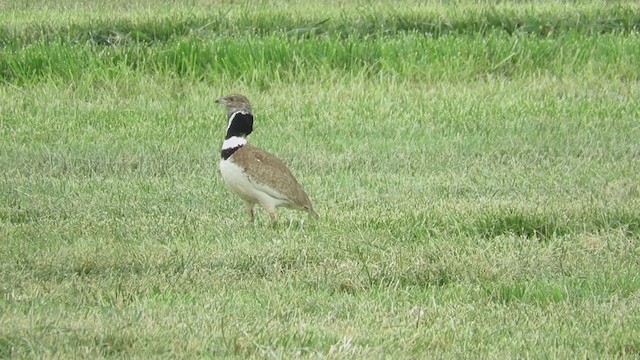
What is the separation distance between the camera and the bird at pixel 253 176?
7.05 metres

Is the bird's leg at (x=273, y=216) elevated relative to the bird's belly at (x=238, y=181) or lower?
lower

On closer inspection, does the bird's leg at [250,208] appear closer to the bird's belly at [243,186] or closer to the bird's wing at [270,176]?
the bird's belly at [243,186]

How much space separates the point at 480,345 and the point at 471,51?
7215mm

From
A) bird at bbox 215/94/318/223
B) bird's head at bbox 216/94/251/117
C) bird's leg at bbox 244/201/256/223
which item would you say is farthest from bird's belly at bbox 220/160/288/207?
bird's head at bbox 216/94/251/117

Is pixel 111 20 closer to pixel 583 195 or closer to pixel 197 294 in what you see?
pixel 583 195

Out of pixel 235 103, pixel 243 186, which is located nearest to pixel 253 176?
pixel 243 186

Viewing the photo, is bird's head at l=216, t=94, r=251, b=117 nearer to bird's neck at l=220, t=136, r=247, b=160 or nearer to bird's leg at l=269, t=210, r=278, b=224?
bird's neck at l=220, t=136, r=247, b=160

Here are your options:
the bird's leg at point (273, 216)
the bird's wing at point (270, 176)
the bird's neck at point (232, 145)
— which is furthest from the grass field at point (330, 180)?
the bird's neck at point (232, 145)

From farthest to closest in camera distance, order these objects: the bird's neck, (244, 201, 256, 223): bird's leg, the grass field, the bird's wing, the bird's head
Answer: the bird's head < (244, 201, 256, 223): bird's leg < the bird's neck < the bird's wing < the grass field

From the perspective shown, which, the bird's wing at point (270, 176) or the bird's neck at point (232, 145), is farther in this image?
the bird's neck at point (232, 145)

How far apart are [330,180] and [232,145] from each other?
4.86ft

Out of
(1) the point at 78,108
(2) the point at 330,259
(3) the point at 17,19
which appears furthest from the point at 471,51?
(2) the point at 330,259

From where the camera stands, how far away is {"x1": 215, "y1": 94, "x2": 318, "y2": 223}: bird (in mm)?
7055

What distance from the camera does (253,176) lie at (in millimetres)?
7031
